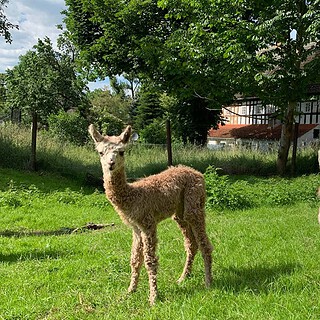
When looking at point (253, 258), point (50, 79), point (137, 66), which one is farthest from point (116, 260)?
point (50, 79)

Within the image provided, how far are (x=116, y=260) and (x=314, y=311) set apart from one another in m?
2.87

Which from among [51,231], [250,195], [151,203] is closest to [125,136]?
[151,203]

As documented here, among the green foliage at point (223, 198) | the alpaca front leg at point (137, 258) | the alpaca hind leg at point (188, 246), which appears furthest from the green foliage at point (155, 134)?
the alpaca front leg at point (137, 258)

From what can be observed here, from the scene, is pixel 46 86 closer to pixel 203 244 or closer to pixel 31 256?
pixel 31 256

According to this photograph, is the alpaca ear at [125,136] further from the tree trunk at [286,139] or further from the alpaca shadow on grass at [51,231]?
the tree trunk at [286,139]

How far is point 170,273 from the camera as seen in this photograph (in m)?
5.28

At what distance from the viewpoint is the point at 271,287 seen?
14.7 feet

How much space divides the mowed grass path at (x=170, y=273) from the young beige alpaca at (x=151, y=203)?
0.32 metres

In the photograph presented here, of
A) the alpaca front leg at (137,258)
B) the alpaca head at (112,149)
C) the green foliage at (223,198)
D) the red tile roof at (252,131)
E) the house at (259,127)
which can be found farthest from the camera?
the red tile roof at (252,131)

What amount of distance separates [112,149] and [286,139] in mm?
14234

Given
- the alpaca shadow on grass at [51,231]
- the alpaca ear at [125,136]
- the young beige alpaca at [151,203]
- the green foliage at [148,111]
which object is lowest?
the alpaca shadow on grass at [51,231]

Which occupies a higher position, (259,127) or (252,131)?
(259,127)

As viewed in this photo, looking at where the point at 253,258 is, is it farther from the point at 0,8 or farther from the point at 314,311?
the point at 0,8

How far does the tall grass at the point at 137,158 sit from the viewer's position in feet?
53.8
